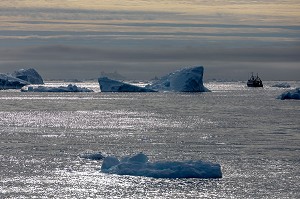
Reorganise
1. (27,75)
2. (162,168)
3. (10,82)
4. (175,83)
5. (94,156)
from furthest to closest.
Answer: (27,75)
(10,82)
(175,83)
(94,156)
(162,168)

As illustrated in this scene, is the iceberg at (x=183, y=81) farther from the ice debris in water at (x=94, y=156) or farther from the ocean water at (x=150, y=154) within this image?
the ice debris in water at (x=94, y=156)

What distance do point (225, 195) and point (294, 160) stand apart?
31.3 feet

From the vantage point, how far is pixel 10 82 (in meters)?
172

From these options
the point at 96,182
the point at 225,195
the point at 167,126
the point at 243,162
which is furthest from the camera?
the point at 167,126

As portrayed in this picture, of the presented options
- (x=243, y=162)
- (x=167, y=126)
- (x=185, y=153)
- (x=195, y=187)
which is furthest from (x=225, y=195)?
(x=167, y=126)

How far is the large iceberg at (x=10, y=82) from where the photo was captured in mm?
169375

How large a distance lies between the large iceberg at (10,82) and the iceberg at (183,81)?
42.2 m

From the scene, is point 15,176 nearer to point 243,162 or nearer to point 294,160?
point 243,162

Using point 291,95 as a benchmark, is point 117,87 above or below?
below

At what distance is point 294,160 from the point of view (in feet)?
109

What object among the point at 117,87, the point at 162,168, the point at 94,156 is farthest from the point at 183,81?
the point at 162,168

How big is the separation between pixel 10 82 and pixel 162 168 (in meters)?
149

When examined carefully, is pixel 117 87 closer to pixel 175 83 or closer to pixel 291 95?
pixel 175 83

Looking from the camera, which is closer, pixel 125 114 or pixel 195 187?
pixel 195 187
